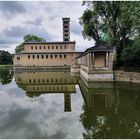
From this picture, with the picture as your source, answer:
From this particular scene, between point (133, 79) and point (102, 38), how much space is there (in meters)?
17.4

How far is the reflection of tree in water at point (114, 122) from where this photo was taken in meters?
6.83

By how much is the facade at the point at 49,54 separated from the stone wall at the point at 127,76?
3789 cm

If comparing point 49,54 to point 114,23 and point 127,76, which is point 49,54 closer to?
point 114,23

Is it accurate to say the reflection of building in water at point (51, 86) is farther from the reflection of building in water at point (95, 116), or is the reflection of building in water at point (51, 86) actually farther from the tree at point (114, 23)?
the tree at point (114, 23)

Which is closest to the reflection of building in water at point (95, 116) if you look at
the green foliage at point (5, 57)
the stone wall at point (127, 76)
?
the stone wall at point (127, 76)

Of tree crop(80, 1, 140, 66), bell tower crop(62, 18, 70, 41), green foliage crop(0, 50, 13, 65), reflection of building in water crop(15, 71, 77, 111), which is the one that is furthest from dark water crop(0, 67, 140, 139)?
green foliage crop(0, 50, 13, 65)

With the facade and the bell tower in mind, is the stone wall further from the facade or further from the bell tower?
the bell tower

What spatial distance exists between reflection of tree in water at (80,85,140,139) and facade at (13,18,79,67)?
48.8 metres

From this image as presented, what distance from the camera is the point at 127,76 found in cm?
2141

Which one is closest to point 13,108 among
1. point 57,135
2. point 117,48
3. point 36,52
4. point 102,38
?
point 57,135

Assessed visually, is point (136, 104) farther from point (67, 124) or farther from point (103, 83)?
point (103, 83)

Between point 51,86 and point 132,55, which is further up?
point 132,55

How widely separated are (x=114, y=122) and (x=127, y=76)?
1389cm

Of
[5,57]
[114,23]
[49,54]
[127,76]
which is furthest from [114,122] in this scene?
[5,57]
